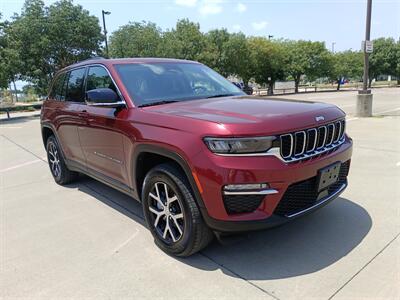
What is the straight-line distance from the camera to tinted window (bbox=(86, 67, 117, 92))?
4.11 meters

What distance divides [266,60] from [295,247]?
136 ft

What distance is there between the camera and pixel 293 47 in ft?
154

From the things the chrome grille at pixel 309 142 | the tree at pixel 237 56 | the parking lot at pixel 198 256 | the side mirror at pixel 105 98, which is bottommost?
the parking lot at pixel 198 256

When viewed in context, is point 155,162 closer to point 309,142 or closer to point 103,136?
point 103,136

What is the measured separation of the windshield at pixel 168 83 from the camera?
3892 mm

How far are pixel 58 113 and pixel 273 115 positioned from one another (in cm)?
361

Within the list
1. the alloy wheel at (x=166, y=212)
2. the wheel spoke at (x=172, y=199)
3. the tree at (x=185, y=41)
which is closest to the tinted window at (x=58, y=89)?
the alloy wheel at (x=166, y=212)

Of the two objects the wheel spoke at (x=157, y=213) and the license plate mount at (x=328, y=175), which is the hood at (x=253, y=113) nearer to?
the license plate mount at (x=328, y=175)

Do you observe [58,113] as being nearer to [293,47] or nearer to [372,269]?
[372,269]

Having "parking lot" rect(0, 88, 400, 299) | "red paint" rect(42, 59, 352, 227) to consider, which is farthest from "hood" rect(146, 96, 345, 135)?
"parking lot" rect(0, 88, 400, 299)

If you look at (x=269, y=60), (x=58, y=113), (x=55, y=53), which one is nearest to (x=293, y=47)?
(x=269, y=60)

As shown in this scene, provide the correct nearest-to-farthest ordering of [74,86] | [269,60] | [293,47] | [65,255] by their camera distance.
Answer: [65,255], [74,86], [269,60], [293,47]

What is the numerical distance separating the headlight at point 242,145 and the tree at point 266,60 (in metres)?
37.9

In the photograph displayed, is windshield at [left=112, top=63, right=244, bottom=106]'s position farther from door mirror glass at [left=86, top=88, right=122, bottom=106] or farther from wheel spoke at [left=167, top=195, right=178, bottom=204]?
wheel spoke at [left=167, top=195, right=178, bottom=204]
